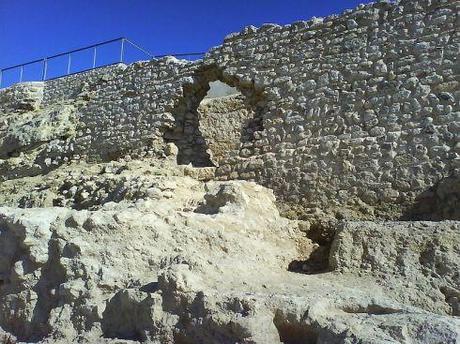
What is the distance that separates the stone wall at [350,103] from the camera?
5.71 meters

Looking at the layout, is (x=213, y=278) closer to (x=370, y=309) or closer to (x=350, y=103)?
(x=370, y=309)

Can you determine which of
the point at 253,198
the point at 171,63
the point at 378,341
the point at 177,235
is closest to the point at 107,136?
the point at 171,63

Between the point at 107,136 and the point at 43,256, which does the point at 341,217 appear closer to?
the point at 43,256

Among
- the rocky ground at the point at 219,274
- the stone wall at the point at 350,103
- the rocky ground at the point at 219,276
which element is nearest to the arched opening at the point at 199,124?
the stone wall at the point at 350,103

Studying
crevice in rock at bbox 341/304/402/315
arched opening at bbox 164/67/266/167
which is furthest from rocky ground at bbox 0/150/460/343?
arched opening at bbox 164/67/266/167

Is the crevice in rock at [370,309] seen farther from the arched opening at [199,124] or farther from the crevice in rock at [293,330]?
the arched opening at [199,124]

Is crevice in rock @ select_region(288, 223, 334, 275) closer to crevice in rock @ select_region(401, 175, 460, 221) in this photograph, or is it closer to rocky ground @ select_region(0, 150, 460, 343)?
rocky ground @ select_region(0, 150, 460, 343)

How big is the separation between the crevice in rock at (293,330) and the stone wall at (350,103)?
2.83 metres

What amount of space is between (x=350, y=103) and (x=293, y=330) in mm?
3786

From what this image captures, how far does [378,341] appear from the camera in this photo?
271 cm

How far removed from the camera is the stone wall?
5.71m

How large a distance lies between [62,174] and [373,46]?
585 cm

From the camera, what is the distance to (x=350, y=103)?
6.34m

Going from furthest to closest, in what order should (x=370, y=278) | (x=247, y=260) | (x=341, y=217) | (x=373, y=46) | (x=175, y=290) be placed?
1. (x=373, y=46)
2. (x=341, y=217)
3. (x=247, y=260)
4. (x=370, y=278)
5. (x=175, y=290)
